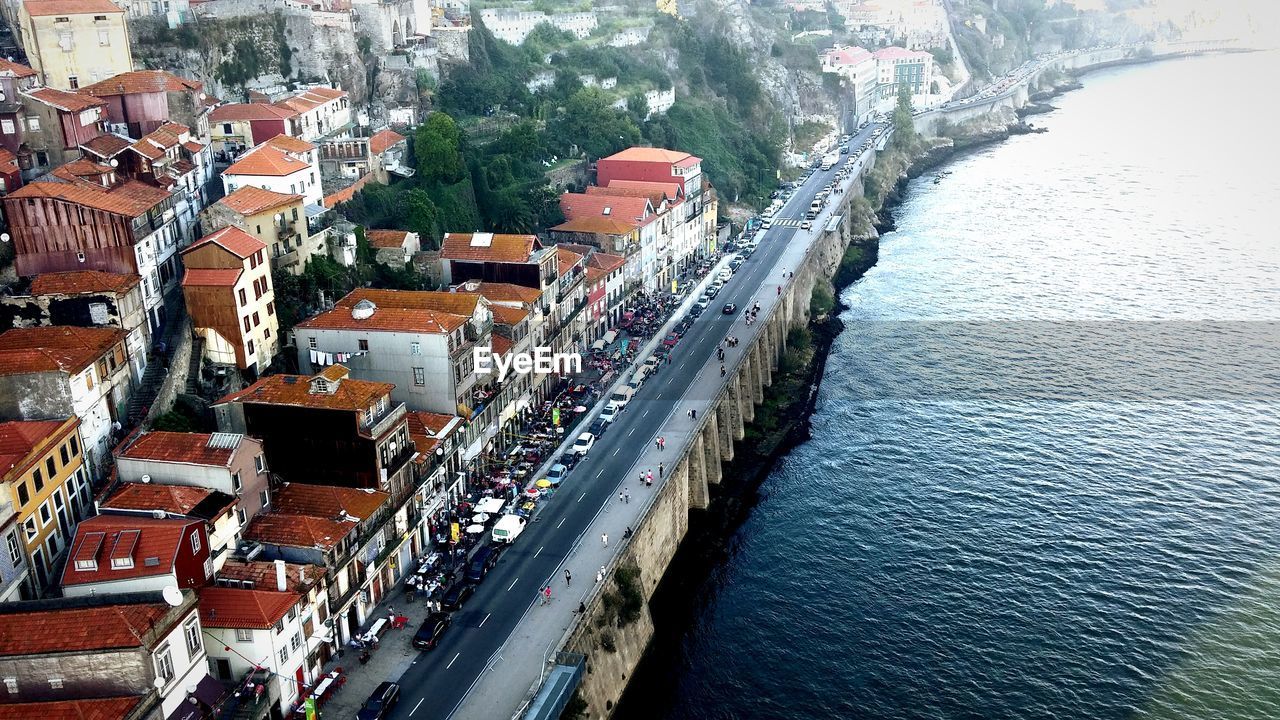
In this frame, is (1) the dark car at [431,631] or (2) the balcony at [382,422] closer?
(1) the dark car at [431,631]

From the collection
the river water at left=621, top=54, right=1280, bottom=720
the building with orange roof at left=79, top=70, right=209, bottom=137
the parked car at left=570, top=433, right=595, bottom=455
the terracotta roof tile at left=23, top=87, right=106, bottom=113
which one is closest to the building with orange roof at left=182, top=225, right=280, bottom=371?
the terracotta roof tile at left=23, top=87, right=106, bottom=113

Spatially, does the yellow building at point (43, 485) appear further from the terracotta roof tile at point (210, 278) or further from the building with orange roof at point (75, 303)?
the terracotta roof tile at point (210, 278)

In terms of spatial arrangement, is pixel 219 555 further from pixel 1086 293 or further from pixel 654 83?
pixel 654 83

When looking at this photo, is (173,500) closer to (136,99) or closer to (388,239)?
(388,239)

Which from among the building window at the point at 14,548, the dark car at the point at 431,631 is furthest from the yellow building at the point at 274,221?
the dark car at the point at 431,631

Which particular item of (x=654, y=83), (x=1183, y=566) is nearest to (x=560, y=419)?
(x=1183, y=566)

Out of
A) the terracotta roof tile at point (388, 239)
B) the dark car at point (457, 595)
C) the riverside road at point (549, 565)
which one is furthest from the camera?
the terracotta roof tile at point (388, 239)

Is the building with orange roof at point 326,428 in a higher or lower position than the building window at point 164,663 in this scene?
higher
